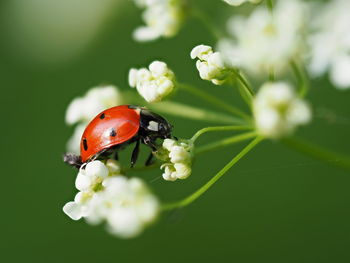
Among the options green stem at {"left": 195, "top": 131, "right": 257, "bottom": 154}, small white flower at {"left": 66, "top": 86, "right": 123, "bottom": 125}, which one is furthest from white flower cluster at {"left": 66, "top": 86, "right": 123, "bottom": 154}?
green stem at {"left": 195, "top": 131, "right": 257, "bottom": 154}

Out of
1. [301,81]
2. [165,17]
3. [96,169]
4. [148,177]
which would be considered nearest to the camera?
[96,169]

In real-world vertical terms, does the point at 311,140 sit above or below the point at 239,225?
above

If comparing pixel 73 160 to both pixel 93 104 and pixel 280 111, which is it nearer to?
pixel 93 104

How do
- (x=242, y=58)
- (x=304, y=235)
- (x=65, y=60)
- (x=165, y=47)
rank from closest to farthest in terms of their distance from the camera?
1. (x=242, y=58)
2. (x=304, y=235)
3. (x=165, y=47)
4. (x=65, y=60)

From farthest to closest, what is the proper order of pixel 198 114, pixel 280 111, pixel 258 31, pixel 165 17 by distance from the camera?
pixel 258 31, pixel 165 17, pixel 198 114, pixel 280 111

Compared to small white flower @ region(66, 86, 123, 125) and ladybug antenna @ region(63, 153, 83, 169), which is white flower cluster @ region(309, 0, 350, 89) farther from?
ladybug antenna @ region(63, 153, 83, 169)

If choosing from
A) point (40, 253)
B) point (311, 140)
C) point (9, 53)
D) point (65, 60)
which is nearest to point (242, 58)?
point (311, 140)

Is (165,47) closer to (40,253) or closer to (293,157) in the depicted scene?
(293,157)

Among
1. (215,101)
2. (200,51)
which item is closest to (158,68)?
(200,51)
